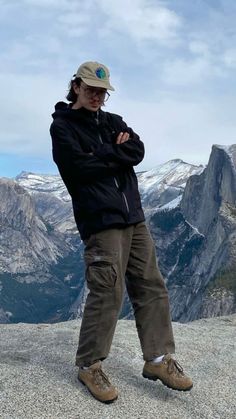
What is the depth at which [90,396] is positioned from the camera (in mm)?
7363

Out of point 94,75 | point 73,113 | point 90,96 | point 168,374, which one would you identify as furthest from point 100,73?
point 168,374

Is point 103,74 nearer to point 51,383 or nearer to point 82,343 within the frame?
point 82,343

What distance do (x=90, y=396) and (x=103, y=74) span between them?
4.32m

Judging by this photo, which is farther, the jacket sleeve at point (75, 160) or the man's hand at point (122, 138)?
the man's hand at point (122, 138)

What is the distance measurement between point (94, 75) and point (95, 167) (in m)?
1.24

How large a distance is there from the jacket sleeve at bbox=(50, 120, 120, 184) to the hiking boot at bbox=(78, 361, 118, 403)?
101 inches

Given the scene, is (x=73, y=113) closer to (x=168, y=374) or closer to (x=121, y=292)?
(x=121, y=292)

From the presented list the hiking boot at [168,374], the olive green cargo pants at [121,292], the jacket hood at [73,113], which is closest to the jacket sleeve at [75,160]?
the jacket hood at [73,113]

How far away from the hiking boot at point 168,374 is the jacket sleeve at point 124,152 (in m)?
2.82

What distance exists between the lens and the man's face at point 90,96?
746cm

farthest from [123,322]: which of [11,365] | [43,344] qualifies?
[11,365]

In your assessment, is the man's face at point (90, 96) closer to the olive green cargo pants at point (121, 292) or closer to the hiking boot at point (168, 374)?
the olive green cargo pants at point (121, 292)

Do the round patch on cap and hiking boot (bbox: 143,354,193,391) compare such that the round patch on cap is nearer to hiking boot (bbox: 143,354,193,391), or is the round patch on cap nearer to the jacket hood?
the jacket hood

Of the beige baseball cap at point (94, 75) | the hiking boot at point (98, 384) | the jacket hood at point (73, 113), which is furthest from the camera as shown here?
the jacket hood at point (73, 113)
